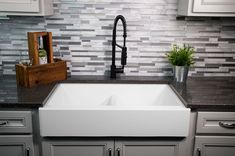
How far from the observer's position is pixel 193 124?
1304 mm

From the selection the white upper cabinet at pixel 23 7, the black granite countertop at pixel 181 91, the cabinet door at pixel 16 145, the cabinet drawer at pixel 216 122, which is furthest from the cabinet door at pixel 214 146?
the white upper cabinet at pixel 23 7

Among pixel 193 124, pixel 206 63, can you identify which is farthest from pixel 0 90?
pixel 206 63

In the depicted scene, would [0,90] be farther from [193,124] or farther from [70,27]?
[193,124]

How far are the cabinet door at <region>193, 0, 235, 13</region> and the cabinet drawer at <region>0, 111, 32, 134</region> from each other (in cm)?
113

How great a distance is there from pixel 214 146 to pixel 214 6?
2.65 ft

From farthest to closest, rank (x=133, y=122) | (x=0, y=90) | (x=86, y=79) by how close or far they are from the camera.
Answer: (x=86, y=79), (x=0, y=90), (x=133, y=122)

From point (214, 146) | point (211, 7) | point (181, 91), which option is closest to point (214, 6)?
point (211, 7)

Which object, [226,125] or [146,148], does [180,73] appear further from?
[146,148]

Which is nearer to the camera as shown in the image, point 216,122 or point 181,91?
point 216,122

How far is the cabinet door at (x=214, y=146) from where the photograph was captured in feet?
4.31

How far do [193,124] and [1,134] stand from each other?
1.02 m

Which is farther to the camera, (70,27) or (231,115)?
(70,27)

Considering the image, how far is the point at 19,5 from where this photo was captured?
1420mm

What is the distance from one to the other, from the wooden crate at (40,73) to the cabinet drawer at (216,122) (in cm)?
93
